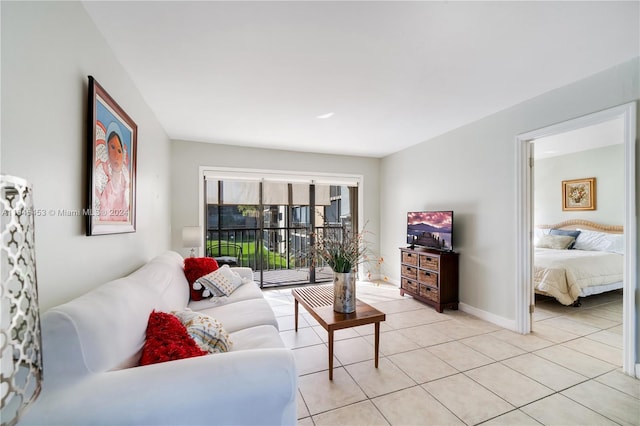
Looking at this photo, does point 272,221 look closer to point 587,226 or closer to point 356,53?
point 356,53

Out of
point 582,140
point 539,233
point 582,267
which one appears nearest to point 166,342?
point 582,267

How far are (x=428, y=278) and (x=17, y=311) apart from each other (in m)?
3.81

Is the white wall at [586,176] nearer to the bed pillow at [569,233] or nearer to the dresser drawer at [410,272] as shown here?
the bed pillow at [569,233]

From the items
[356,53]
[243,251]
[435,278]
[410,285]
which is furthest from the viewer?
[243,251]

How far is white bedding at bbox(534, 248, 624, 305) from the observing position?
136 inches

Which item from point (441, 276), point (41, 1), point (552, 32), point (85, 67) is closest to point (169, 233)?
point (85, 67)

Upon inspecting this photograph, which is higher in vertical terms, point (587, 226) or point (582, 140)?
point (582, 140)

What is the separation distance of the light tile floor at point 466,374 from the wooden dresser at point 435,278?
25 centimetres

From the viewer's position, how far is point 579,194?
16.2 feet

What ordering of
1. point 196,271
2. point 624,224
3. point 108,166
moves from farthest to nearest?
point 196,271 < point 624,224 < point 108,166

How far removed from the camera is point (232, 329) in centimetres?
192

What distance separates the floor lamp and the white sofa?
0.54 m

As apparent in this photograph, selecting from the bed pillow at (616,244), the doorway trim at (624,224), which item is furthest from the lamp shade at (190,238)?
the bed pillow at (616,244)

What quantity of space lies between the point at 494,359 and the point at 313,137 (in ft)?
10.7
